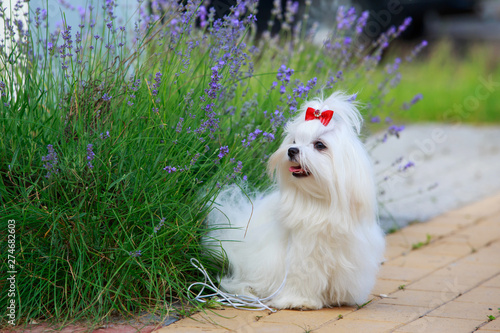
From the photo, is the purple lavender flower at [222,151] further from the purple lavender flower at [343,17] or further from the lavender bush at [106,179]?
the purple lavender flower at [343,17]

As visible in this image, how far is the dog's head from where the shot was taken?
2842 mm

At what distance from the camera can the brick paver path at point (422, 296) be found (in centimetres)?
287

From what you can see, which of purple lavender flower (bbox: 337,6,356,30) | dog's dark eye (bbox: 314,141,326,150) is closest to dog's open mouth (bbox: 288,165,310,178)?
dog's dark eye (bbox: 314,141,326,150)

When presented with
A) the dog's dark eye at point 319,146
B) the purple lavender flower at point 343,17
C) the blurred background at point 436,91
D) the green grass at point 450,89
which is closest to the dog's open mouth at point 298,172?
the dog's dark eye at point 319,146

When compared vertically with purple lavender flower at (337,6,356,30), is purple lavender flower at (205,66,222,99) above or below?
below

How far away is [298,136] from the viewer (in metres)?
2.96

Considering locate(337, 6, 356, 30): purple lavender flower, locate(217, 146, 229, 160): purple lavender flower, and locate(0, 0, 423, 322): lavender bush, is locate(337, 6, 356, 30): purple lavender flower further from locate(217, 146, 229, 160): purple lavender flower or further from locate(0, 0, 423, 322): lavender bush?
locate(217, 146, 229, 160): purple lavender flower

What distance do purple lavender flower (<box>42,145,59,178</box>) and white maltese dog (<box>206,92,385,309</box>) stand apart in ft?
2.74

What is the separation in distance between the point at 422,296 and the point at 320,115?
1.16 m

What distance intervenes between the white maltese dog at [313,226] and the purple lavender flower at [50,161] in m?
0.84

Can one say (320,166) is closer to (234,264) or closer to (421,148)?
(234,264)

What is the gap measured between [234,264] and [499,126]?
6.97 meters

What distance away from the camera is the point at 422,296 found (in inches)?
133

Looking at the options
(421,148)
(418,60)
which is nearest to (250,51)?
(421,148)
